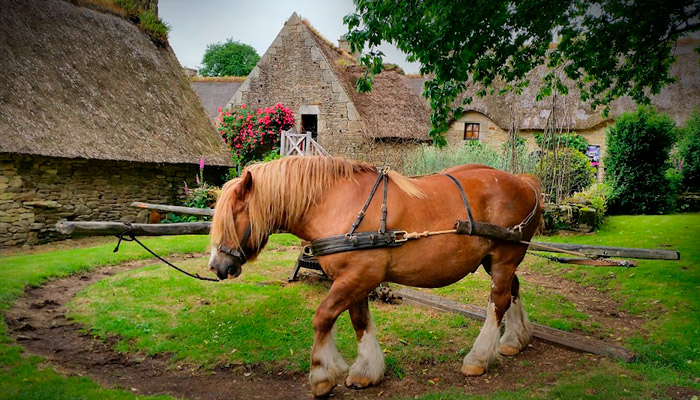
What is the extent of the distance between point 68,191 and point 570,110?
1863 centimetres

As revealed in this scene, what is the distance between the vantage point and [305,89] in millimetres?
19703

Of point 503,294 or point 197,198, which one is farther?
point 197,198

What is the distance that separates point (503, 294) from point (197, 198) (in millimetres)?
10774

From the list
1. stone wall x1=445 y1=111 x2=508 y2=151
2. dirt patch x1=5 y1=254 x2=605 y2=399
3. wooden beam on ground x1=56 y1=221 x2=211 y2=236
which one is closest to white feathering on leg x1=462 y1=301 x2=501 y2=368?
dirt patch x1=5 y1=254 x2=605 y2=399

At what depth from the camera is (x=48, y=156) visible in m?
9.61

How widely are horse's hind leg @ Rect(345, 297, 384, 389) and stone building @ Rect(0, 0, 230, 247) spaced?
8.72 m

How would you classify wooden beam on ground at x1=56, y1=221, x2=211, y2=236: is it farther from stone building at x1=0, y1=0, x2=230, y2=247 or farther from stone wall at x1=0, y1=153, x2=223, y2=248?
stone wall at x1=0, y1=153, x2=223, y2=248

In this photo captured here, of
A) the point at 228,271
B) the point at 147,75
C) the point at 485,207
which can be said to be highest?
the point at 147,75

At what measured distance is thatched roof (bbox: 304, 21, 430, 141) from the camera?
19.4 meters

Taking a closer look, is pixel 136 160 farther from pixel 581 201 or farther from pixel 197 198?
pixel 581 201

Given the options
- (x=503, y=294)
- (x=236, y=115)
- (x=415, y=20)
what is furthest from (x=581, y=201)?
(x=236, y=115)

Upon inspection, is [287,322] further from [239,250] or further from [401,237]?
[401,237]

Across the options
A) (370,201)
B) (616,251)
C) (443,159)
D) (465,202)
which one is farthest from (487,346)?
(443,159)

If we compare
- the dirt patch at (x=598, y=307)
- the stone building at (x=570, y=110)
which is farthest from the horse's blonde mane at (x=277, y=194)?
the stone building at (x=570, y=110)
